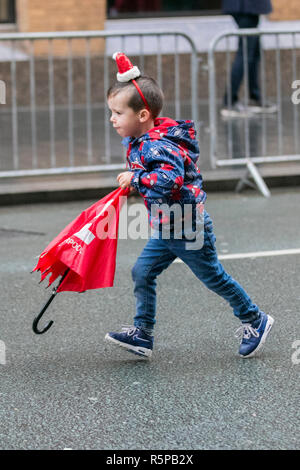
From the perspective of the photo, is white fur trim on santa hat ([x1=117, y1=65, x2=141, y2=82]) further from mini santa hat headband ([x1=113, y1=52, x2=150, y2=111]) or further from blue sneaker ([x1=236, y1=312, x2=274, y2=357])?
blue sneaker ([x1=236, y1=312, x2=274, y2=357])

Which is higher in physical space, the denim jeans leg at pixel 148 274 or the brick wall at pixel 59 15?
the brick wall at pixel 59 15

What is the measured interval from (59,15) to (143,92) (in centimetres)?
874

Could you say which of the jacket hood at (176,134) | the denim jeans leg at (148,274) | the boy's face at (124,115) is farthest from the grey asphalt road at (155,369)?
the boy's face at (124,115)

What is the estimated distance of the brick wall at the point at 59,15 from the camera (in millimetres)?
13086

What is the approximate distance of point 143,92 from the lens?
4746 millimetres

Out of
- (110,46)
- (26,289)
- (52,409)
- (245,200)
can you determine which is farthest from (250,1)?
(52,409)

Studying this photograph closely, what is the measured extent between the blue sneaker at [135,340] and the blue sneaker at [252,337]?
1.43 ft

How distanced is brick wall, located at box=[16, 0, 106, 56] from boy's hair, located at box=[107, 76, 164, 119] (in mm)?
8283

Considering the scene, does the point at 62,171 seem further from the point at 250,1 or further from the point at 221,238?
the point at 250,1

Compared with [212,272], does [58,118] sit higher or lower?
higher

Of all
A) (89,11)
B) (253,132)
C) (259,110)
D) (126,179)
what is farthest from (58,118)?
(126,179)

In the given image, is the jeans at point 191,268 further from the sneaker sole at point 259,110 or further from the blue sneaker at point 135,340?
the sneaker sole at point 259,110

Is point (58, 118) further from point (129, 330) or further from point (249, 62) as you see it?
point (129, 330)

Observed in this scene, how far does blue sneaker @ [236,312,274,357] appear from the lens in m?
5.04
